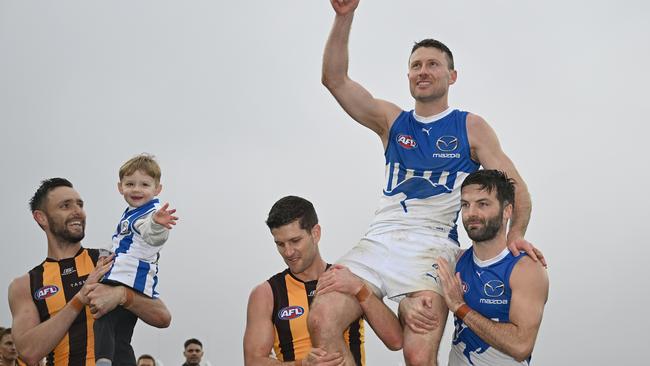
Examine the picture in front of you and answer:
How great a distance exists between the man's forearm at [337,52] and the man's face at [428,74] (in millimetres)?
466

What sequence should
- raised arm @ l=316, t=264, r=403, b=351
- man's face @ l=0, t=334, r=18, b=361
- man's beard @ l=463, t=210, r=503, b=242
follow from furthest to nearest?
man's face @ l=0, t=334, r=18, b=361 < man's beard @ l=463, t=210, r=503, b=242 < raised arm @ l=316, t=264, r=403, b=351

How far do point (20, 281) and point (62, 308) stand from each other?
0.61 metres

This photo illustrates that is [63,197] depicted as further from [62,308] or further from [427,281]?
[427,281]

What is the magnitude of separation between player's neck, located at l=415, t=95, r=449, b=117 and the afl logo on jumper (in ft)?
0.79

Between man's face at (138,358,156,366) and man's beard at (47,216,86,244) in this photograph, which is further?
man's face at (138,358,156,366)

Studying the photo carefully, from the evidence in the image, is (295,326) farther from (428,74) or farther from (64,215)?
(64,215)

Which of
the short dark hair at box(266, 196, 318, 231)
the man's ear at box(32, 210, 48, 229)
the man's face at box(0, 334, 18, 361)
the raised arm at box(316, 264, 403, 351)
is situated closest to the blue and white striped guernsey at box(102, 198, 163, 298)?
the man's ear at box(32, 210, 48, 229)

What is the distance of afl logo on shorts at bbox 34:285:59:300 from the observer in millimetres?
6094

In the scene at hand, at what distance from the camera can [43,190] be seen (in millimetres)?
6250

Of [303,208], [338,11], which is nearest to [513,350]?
[303,208]

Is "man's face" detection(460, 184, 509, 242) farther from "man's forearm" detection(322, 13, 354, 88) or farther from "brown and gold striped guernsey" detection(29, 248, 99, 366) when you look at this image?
"brown and gold striped guernsey" detection(29, 248, 99, 366)

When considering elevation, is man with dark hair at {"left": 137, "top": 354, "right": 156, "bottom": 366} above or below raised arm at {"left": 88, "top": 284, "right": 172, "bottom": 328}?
below

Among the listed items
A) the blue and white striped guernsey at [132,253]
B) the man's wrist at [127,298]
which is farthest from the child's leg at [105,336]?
the blue and white striped guernsey at [132,253]

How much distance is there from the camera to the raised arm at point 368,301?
4645mm
